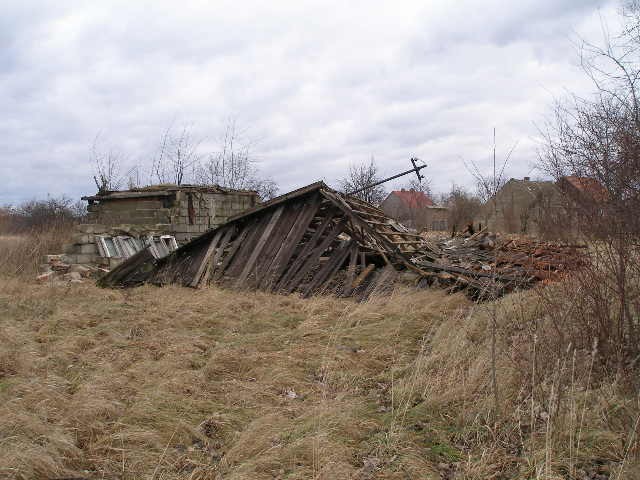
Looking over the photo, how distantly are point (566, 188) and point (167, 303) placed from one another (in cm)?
623

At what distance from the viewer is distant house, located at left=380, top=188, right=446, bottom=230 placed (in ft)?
132

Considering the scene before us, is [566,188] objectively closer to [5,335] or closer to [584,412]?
[584,412]

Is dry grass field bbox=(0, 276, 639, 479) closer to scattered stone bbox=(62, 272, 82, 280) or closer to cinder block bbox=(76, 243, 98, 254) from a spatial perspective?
scattered stone bbox=(62, 272, 82, 280)

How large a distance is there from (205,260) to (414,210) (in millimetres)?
37702

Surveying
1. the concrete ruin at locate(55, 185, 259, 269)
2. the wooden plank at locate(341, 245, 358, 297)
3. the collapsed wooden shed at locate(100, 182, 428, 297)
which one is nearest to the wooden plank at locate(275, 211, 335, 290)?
the collapsed wooden shed at locate(100, 182, 428, 297)

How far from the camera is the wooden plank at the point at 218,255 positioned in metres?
9.75

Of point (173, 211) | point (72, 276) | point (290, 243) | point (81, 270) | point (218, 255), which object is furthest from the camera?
point (173, 211)

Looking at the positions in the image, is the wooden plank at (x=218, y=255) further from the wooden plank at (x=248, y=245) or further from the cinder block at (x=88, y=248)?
the cinder block at (x=88, y=248)

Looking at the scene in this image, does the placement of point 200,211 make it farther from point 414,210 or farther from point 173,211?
point 414,210

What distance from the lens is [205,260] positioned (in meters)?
9.98

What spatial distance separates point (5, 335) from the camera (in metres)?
5.52

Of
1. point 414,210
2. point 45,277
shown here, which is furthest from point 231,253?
point 414,210

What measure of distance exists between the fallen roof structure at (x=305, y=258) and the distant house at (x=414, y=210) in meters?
16.3

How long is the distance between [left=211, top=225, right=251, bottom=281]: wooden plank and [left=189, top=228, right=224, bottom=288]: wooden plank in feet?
0.96
